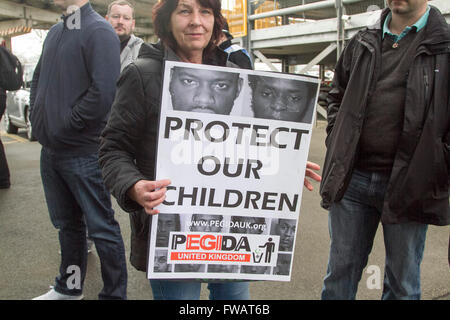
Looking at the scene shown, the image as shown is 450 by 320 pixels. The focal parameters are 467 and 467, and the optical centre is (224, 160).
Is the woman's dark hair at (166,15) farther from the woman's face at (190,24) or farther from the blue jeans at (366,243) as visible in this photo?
the blue jeans at (366,243)

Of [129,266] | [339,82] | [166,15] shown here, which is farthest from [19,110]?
[166,15]

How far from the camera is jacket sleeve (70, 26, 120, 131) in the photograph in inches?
103

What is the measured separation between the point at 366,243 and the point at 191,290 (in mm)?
950

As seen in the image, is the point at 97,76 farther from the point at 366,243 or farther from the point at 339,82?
the point at 366,243

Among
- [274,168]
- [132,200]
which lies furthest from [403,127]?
[132,200]

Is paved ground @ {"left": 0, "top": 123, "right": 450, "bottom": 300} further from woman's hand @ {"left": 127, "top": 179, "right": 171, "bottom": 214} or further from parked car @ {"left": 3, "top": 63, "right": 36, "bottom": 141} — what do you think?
parked car @ {"left": 3, "top": 63, "right": 36, "bottom": 141}

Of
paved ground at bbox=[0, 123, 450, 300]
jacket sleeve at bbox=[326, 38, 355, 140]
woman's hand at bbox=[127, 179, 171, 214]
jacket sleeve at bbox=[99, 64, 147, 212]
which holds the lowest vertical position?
paved ground at bbox=[0, 123, 450, 300]

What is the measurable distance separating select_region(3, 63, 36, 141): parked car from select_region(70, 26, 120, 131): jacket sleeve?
9.04 m

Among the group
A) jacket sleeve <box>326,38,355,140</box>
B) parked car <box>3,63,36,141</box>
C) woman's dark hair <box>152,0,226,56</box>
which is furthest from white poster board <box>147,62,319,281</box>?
parked car <box>3,63,36,141</box>

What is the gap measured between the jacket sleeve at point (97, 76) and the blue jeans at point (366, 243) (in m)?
1.40

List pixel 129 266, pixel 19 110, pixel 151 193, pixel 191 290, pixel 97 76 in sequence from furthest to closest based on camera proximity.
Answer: pixel 19 110 → pixel 129 266 → pixel 97 76 → pixel 191 290 → pixel 151 193

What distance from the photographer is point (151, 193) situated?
1495 mm

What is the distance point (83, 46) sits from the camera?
261cm

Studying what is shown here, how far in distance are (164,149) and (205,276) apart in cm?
47
